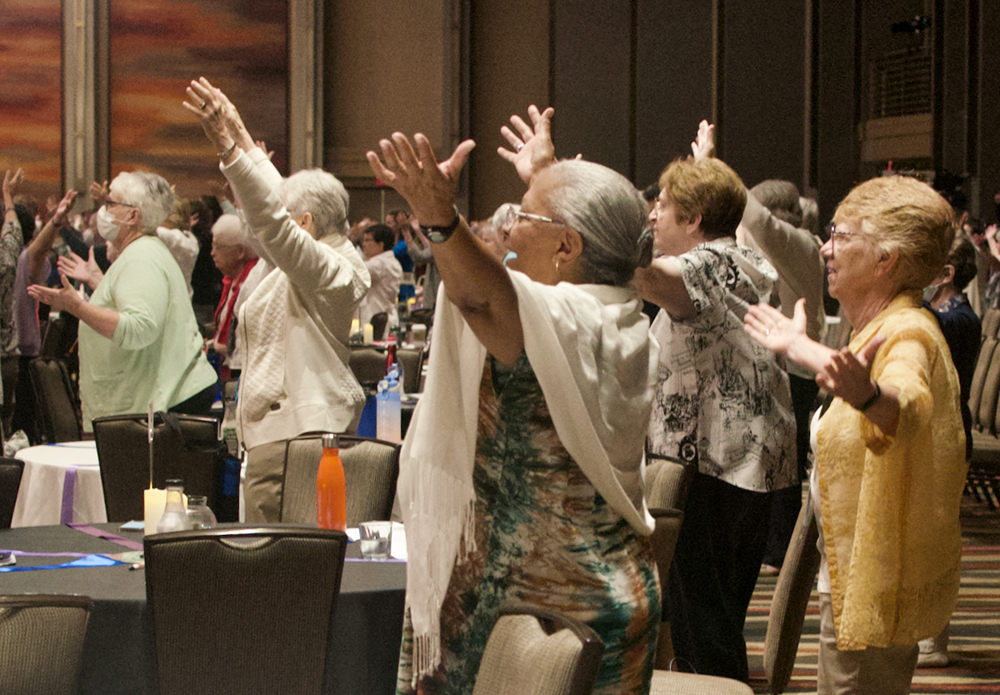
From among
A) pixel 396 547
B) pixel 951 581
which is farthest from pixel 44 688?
pixel 951 581

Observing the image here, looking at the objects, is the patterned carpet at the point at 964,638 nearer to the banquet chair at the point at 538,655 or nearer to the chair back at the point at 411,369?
the chair back at the point at 411,369

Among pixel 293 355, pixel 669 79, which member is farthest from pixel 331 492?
pixel 669 79

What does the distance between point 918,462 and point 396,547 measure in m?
1.23

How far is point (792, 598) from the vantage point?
2.36 m

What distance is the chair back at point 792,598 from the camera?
93.3 inches

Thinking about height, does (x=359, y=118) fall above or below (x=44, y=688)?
above

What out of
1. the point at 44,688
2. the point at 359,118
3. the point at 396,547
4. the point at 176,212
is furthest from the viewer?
the point at 359,118

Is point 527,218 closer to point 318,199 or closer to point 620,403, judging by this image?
point 620,403

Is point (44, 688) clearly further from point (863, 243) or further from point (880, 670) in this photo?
point (863, 243)

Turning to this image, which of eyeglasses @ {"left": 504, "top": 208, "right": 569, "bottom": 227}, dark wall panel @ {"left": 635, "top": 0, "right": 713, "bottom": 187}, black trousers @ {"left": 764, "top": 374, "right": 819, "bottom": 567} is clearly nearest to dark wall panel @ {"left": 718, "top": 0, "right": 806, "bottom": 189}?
dark wall panel @ {"left": 635, "top": 0, "right": 713, "bottom": 187}

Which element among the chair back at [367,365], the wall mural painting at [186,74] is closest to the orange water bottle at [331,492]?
the chair back at [367,365]

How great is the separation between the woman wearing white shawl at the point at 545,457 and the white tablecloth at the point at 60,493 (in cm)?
245

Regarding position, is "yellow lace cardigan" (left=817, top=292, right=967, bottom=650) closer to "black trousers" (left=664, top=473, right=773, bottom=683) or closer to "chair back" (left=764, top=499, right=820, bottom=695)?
"chair back" (left=764, top=499, right=820, bottom=695)

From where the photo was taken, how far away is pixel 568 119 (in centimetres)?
1267
